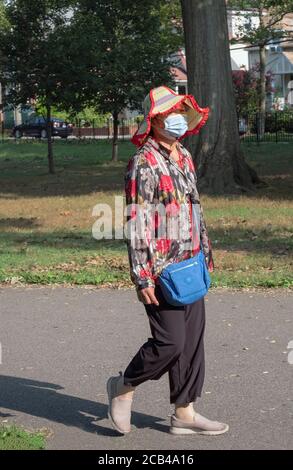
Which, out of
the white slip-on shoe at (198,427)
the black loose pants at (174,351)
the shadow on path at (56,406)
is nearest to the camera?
the black loose pants at (174,351)

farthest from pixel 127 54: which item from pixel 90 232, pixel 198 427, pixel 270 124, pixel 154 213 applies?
pixel 198 427

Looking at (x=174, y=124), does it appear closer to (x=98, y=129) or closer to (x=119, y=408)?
(x=119, y=408)

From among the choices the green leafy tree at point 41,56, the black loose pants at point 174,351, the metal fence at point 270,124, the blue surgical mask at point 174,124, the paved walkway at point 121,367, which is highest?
the green leafy tree at point 41,56

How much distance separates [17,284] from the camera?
404 inches

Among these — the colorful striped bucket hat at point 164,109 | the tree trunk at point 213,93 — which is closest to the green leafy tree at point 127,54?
the tree trunk at point 213,93

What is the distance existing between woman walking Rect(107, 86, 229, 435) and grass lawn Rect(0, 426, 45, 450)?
456mm

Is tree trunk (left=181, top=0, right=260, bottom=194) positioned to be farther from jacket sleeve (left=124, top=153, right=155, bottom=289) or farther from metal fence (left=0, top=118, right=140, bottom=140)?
metal fence (left=0, top=118, right=140, bottom=140)

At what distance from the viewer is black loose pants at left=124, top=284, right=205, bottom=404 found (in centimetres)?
534

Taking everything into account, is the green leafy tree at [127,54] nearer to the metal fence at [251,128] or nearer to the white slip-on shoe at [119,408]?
the metal fence at [251,128]

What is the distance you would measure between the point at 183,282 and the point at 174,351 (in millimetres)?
387

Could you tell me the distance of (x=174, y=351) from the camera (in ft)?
17.5

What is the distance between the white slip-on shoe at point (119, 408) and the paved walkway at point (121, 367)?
71 millimetres

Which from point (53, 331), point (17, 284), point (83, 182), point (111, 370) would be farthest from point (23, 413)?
point (83, 182)

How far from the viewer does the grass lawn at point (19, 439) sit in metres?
5.23
